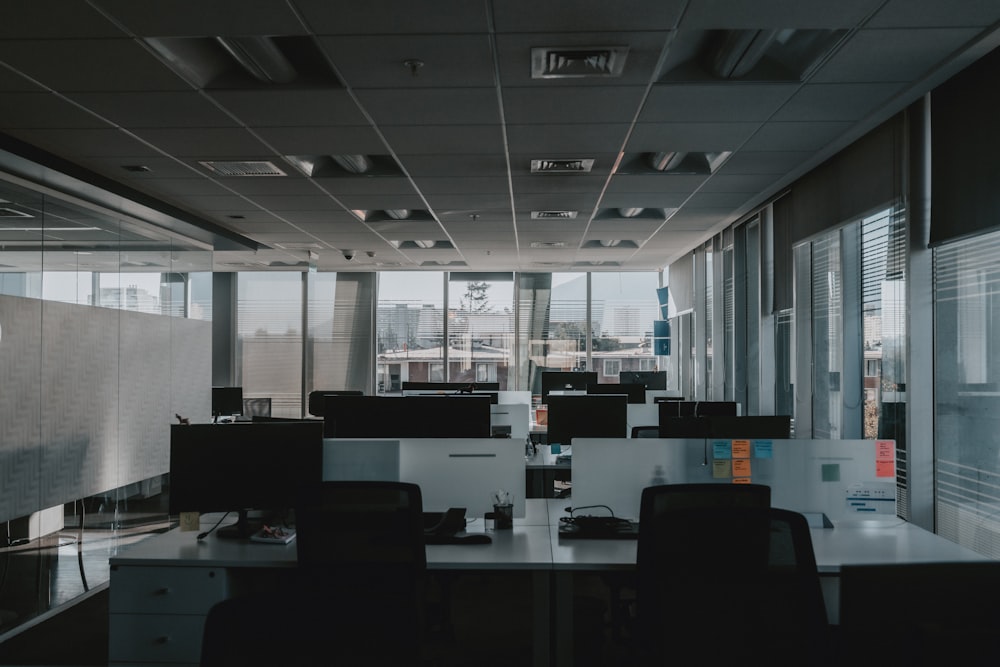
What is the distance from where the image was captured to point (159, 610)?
2.65m

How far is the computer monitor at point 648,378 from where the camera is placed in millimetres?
8422

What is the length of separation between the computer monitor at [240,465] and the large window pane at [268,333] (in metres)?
8.54

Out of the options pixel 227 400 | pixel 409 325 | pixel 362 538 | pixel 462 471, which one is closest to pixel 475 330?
pixel 409 325

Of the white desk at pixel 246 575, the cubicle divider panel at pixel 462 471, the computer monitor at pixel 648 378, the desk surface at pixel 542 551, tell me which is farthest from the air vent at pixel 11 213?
the computer monitor at pixel 648 378

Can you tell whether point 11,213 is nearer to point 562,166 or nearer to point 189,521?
point 189,521

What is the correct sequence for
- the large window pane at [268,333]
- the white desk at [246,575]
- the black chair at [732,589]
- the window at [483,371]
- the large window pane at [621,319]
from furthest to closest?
the window at [483,371]
the large window pane at [621,319]
the large window pane at [268,333]
the white desk at [246,575]
the black chair at [732,589]

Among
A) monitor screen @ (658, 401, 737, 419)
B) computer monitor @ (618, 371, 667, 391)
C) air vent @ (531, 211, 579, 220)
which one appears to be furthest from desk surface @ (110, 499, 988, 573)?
computer monitor @ (618, 371, 667, 391)

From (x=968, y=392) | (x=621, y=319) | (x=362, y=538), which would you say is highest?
(x=621, y=319)

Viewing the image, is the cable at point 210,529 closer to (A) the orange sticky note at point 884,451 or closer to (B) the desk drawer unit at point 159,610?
(B) the desk drawer unit at point 159,610

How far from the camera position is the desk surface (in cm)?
260

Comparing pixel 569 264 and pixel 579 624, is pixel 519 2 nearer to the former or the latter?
pixel 579 624

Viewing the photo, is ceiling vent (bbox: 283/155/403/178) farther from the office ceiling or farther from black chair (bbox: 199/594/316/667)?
black chair (bbox: 199/594/316/667)

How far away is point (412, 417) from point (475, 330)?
7.40 metres

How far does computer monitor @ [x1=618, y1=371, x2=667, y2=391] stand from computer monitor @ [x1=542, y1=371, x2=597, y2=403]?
3.87ft
